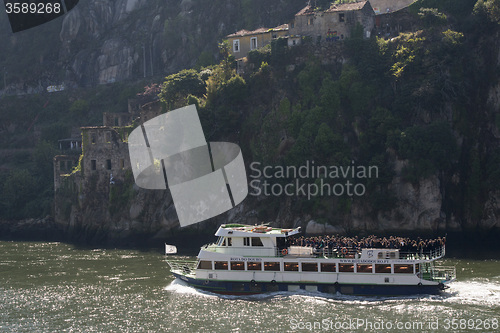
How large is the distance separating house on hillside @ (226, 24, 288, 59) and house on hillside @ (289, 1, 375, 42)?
15.4ft

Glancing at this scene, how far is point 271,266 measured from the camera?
58000mm

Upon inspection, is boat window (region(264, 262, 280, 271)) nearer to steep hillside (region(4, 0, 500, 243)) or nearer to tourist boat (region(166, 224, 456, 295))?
tourist boat (region(166, 224, 456, 295))

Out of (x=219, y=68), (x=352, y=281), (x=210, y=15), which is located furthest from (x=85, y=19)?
(x=352, y=281)

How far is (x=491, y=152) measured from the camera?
80625 mm

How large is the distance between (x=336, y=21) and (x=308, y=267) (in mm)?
43058

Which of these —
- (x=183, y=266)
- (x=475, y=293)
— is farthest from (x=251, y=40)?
(x=475, y=293)

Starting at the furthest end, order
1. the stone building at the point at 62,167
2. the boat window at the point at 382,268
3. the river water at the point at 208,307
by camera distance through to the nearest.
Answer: the stone building at the point at 62,167
the boat window at the point at 382,268
the river water at the point at 208,307

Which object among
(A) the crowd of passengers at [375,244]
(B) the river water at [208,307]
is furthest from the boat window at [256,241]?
(B) the river water at [208,307]

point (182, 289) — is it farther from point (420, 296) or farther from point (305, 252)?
point (420, 296)

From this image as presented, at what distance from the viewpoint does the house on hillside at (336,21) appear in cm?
9250

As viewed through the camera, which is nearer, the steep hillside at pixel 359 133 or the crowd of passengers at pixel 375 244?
the crowd of passengers at pixel 375 244

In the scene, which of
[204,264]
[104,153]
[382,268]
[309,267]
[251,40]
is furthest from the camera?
[251,40]

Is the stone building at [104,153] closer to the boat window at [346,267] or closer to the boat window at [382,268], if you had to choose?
the boat window at [346,267]

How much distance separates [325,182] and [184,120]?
18.8 m
